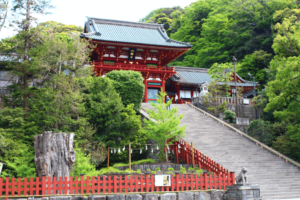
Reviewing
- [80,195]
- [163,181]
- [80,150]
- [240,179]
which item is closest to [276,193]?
[240,179]

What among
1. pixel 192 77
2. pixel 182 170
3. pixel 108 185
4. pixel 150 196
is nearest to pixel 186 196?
pixel 150 196

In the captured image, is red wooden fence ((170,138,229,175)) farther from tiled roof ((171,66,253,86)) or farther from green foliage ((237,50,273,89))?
green foliage ((237,50,273,89))

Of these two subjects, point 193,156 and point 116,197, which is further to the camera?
point 193,156

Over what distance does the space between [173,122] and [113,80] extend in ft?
19.2

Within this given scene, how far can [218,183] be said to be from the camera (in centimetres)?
1050

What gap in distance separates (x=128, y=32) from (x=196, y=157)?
19779 millimetres

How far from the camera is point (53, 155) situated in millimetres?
10453

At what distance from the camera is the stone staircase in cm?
1183

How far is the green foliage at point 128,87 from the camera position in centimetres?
1777

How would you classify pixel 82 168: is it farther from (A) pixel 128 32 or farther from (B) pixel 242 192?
(A) pixel 128 32

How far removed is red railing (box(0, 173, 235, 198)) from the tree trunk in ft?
1.45

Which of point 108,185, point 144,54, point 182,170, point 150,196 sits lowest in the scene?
point 150,196

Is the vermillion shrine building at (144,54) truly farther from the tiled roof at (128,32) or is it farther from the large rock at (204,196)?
the large rock at (204,196)

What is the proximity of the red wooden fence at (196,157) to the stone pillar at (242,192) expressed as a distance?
121cm
